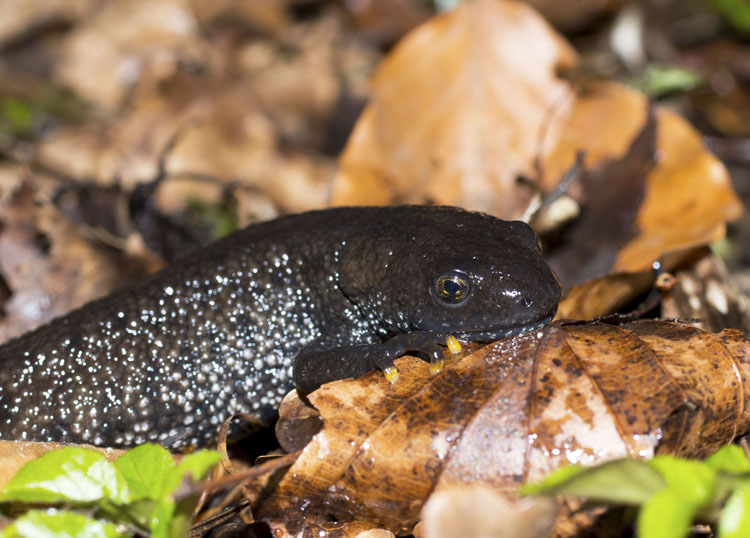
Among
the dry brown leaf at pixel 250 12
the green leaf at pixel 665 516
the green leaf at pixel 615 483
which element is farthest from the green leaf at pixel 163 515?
the dry brown leaf at pixel 250 12

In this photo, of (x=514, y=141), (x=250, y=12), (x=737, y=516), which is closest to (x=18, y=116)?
(x=250, y=12)

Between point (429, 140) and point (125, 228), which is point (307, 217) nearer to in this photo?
point (429, 140)

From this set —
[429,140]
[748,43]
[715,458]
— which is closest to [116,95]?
[429,140]

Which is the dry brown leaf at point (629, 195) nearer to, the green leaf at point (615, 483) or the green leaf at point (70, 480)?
the green leaf at point (615, 483)

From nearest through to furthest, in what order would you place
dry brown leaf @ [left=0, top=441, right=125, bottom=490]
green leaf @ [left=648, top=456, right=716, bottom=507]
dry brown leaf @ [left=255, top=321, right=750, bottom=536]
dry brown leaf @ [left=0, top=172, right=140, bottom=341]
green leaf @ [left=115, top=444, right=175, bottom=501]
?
green leaf @ [left=648, top=456, right=716, bottom=507] → green leaf @ [left=115, top=444, right=175, bottom=501] → dry brown leaf @ [left=255, top=321, right=750, bottom=536] → dry brown leaf @ [left=0, top=441, right=125, bottom=490] → dry brown leaf @ [left=0, top=172, right=140, bottom=341]

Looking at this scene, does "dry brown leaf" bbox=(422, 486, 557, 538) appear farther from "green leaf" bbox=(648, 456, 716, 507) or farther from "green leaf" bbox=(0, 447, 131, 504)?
"green leaf" bbox=(0, 447, 131, 504)

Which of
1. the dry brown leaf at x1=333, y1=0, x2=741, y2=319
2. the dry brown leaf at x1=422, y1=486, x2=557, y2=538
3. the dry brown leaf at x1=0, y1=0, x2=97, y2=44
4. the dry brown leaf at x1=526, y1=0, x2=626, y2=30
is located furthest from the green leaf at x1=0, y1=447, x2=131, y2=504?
the dry brown leaf at x1=0, y1=0, x2=97, y2=44

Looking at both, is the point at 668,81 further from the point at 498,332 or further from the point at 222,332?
the point at 222,332
